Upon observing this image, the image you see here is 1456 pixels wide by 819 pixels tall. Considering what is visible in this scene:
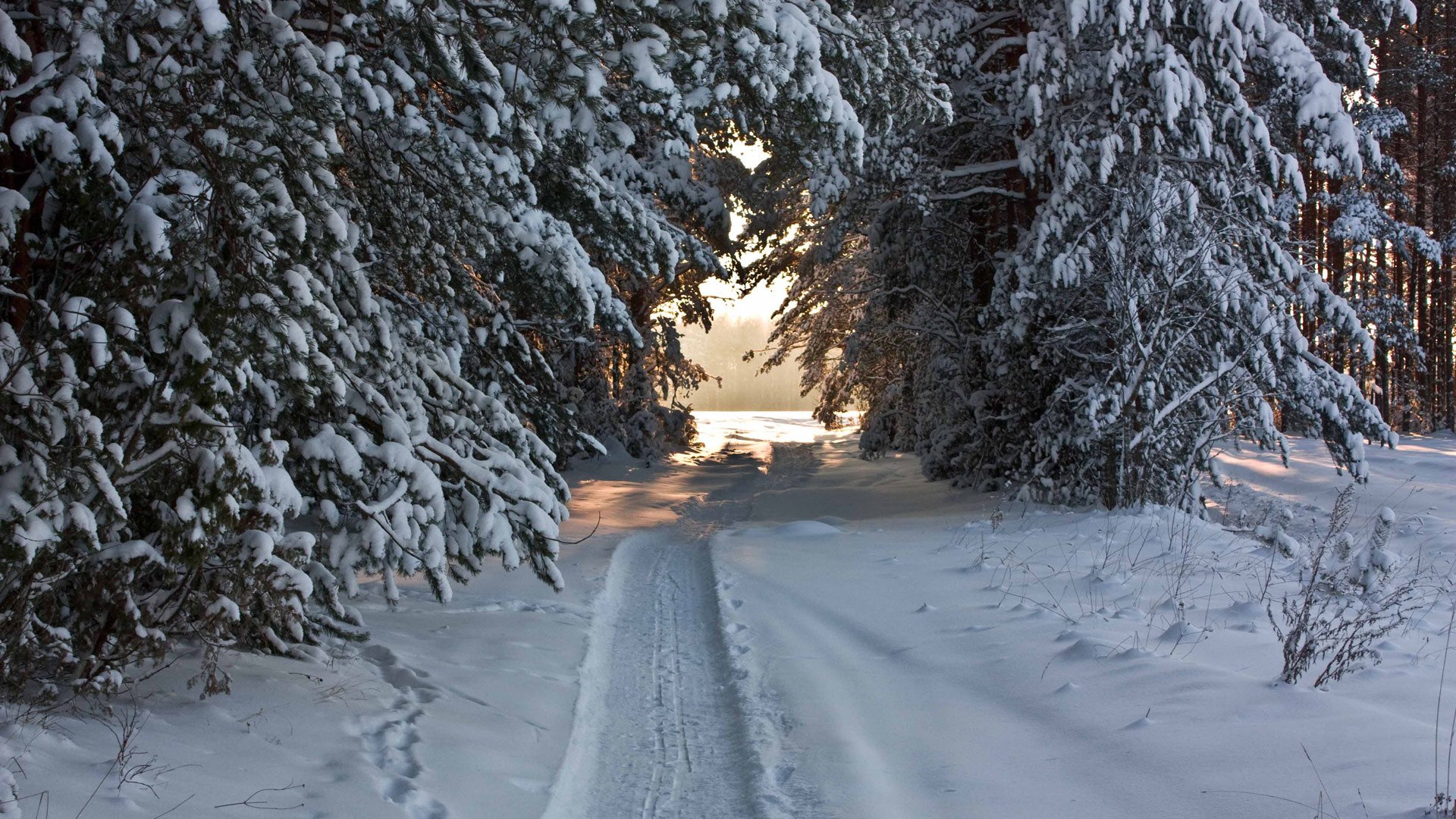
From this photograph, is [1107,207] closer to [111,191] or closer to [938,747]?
[938,747]

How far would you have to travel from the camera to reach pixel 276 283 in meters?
4.10

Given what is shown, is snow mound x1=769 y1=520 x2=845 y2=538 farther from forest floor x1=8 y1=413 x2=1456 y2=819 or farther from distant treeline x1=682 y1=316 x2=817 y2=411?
distant treeline x1=682 y1=316 x2=817 y2=411

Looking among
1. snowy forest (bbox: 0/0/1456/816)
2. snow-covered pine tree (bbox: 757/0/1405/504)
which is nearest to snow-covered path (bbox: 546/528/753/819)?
snowy forest (bbox: 0/0/1456/816)

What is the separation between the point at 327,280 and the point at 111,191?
1022mm

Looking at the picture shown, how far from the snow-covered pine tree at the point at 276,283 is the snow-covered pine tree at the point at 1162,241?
170 inches

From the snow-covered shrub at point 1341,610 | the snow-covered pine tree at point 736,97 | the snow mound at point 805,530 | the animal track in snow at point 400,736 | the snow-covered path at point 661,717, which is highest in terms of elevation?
the snow-covered pine tree at point 736,97

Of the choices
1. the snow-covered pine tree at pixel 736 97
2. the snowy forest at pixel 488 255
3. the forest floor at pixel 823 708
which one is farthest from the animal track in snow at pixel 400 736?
the snow-covered pine tree at pixel 736 97

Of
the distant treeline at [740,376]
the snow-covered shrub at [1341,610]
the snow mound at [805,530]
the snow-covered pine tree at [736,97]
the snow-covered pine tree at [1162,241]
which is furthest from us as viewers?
the distant treeline at [740,376]

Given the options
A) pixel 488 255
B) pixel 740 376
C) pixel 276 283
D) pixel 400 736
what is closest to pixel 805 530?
pixel 488 255

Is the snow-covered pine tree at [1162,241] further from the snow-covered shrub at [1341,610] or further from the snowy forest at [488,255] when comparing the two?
the snow-covered shrub at [1341,610]

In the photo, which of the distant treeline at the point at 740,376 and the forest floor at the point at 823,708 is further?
the distant treeline at the point at 740,376

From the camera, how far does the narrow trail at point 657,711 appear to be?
427 centimetres

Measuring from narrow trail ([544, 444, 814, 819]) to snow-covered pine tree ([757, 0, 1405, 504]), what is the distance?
4693mm

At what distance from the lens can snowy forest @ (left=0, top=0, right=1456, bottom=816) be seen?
3.89 m
